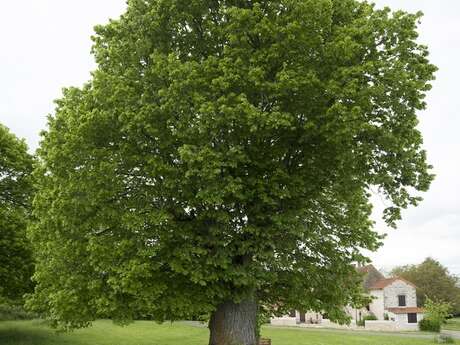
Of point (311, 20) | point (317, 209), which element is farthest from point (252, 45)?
point (317, 209)

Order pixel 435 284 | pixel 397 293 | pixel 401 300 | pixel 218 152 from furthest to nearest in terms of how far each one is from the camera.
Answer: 1. pixel 435 284
2. pixel 397 293
3. pixel 401 300
4. pixel 218 152

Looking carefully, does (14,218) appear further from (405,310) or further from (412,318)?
(412,318)

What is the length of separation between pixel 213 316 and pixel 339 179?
6639mm

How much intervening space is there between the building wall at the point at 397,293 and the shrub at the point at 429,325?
6.60 metres

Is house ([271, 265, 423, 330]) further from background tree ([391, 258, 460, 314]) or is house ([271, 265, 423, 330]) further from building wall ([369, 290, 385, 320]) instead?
background tree ([391, 258, 460, 314])

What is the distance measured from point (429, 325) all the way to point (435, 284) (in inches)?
1060

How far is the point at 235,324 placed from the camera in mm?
16531

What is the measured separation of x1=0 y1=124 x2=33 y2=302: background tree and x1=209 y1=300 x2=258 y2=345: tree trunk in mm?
14887

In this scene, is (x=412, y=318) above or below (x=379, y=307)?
below

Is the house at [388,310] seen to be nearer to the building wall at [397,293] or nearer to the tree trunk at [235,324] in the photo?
the building wall at [397,293]

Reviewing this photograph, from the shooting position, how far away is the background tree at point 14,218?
27672 millimetres

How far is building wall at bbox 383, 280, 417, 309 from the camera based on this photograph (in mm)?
71375

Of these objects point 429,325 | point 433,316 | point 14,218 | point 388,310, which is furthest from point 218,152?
point 388,310

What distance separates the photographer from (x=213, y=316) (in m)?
17.4
